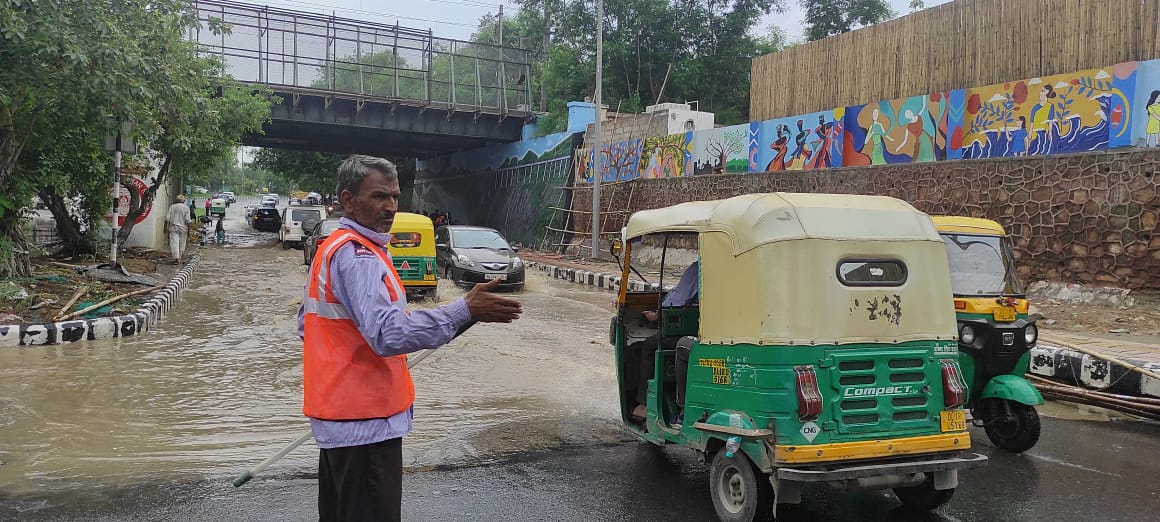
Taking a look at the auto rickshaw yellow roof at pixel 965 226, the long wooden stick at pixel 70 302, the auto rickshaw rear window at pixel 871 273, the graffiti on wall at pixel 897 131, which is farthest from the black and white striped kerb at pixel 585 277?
the auto rickshaw rear window at pixel 871 273

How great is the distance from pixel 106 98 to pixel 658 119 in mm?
17489

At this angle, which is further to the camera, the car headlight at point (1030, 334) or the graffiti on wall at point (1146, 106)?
the graffiti on wall at point (1146, 106)

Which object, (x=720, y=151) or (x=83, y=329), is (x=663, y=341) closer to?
(x=83, y=329)

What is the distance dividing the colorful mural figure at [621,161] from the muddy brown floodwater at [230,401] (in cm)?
1420

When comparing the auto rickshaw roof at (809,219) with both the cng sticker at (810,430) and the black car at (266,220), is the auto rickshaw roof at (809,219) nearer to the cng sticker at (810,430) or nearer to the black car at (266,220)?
the cng sticker at (810,430)

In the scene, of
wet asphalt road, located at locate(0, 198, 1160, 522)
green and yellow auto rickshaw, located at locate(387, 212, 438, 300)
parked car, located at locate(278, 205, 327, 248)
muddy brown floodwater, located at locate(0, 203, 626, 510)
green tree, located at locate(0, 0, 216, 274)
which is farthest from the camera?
parked car, located at locate(278, 205, 327, 248)

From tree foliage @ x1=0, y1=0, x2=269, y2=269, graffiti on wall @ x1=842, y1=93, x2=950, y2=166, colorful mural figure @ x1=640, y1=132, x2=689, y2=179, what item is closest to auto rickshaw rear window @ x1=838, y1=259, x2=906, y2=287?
tree foliage @ x1=0, y1=0, x2=269, y2=269

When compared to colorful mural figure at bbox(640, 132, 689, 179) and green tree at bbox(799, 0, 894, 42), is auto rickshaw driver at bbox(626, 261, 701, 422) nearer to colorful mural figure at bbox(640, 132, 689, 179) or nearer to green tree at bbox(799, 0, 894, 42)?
colorful mural figure at bbox(640, 132, 689, 179)

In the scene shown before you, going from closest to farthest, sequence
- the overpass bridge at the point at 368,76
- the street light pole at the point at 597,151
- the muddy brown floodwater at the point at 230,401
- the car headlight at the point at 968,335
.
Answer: the muddy brown floodwater at the point at 230,401, the car headlight at the point at 968,335, the street light pole at the point at 597,151, the overpass bridge at the point at 368,76

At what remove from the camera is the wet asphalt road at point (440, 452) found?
4.95 m

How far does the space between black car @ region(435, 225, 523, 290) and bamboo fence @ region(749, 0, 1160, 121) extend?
27.8 ft

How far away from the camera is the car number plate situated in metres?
4.57

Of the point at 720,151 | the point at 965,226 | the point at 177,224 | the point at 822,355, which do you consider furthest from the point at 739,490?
the point at 177,224

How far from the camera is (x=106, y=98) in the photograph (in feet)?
37.1
